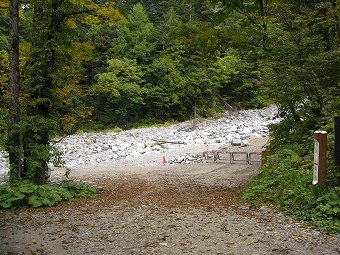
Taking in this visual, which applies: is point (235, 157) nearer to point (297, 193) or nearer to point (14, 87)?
point (297, 193)

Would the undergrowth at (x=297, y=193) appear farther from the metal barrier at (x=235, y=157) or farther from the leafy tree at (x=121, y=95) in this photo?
the leafy tree at (x=121, y=95)

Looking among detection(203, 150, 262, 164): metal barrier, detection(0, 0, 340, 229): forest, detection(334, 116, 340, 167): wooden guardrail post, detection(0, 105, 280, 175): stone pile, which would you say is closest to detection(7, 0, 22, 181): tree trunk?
detection(0, 0, 340, 229): forest

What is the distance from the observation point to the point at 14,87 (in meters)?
8.47

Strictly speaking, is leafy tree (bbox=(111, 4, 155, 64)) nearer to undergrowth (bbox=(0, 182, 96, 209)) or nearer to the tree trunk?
the tree trunk

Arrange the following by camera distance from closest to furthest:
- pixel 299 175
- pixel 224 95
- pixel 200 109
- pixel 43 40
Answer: pixel 299 175 < pixel 43 40 < pixel 200 109 < pixel 224 95

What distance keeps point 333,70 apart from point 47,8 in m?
7.30

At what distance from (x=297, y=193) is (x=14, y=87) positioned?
22.7 ft

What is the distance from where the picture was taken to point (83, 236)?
17.8 ft

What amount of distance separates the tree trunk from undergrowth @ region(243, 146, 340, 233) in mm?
5695

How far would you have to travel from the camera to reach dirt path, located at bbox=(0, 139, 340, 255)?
4.77 m

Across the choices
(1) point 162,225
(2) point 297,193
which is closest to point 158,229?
(1) point 162,225

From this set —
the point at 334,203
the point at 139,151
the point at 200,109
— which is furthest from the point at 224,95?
the point at 334,203

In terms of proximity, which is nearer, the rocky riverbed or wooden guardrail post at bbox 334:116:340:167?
the rocky riverbed

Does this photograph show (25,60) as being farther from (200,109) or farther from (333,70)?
(200,109)
